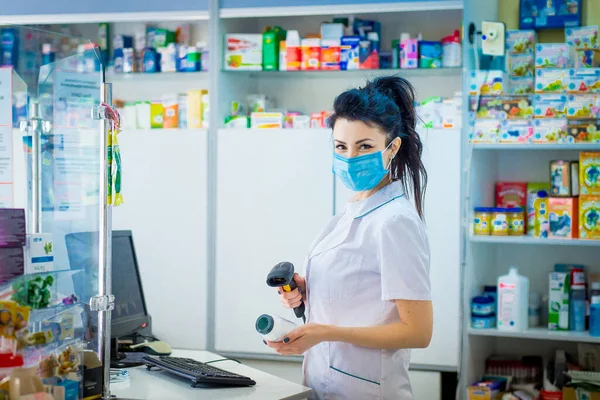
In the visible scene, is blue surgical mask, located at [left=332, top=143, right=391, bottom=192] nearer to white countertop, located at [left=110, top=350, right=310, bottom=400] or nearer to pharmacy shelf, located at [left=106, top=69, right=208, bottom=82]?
white countertop, located at [left=110, top=350, right=310, bottom=400]

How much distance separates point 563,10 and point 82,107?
2914 mm

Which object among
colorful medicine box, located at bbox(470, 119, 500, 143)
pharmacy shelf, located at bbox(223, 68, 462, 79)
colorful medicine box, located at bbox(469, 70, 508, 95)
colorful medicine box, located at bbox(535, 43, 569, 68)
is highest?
colorful medicine box, located at bbox(535, 43, 569, 68)

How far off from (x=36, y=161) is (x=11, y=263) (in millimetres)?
287

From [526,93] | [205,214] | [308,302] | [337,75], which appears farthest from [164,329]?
[526,93]

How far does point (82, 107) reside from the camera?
2.09 m

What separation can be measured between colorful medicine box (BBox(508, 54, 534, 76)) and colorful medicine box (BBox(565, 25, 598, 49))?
211mm

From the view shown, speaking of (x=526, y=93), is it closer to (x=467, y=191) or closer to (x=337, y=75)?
(x=467, y=191)

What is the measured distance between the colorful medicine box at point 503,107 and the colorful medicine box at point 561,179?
30 cm

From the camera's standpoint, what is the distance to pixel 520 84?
4172 mm

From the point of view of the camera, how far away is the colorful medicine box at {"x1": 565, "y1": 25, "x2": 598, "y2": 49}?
4.02 m

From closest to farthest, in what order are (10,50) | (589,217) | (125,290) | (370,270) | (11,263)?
(11,263) < (10,50) < (370,270) < (125,290) < (589,217)

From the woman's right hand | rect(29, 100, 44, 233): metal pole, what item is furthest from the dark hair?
rect(29, 100, 44, 233): metal pole

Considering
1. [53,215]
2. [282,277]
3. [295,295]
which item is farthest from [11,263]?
[295,295]

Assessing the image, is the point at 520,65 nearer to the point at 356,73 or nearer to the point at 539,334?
the point at 356,73
